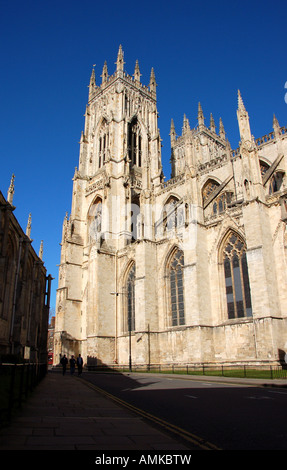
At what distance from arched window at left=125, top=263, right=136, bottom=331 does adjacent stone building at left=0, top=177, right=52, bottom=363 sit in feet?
26.9

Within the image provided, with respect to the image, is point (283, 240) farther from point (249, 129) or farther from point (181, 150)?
point (181, 150)

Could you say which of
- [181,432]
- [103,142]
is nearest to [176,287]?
[103,142]

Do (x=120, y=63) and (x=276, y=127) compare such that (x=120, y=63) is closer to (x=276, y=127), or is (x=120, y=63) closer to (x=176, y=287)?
(x=276, y=127)

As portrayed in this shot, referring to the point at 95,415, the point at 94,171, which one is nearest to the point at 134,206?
the point at 94,171

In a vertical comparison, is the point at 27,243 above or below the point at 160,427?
above

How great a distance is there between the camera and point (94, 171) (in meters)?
46.8

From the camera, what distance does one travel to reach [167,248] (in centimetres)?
3222

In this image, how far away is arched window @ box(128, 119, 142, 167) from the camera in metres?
46.9

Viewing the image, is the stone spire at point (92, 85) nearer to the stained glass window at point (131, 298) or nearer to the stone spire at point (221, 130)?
the stone spire at point (221, 130)

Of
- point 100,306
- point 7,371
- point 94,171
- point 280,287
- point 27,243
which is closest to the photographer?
point 7,371

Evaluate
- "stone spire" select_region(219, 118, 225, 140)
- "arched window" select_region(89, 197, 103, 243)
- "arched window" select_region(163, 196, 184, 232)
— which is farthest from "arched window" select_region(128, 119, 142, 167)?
"stone spire" select_region(219, 118, 225, 140)

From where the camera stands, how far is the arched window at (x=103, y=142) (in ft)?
155

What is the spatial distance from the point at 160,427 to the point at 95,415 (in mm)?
1785

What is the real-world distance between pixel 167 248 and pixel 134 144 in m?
20.6
